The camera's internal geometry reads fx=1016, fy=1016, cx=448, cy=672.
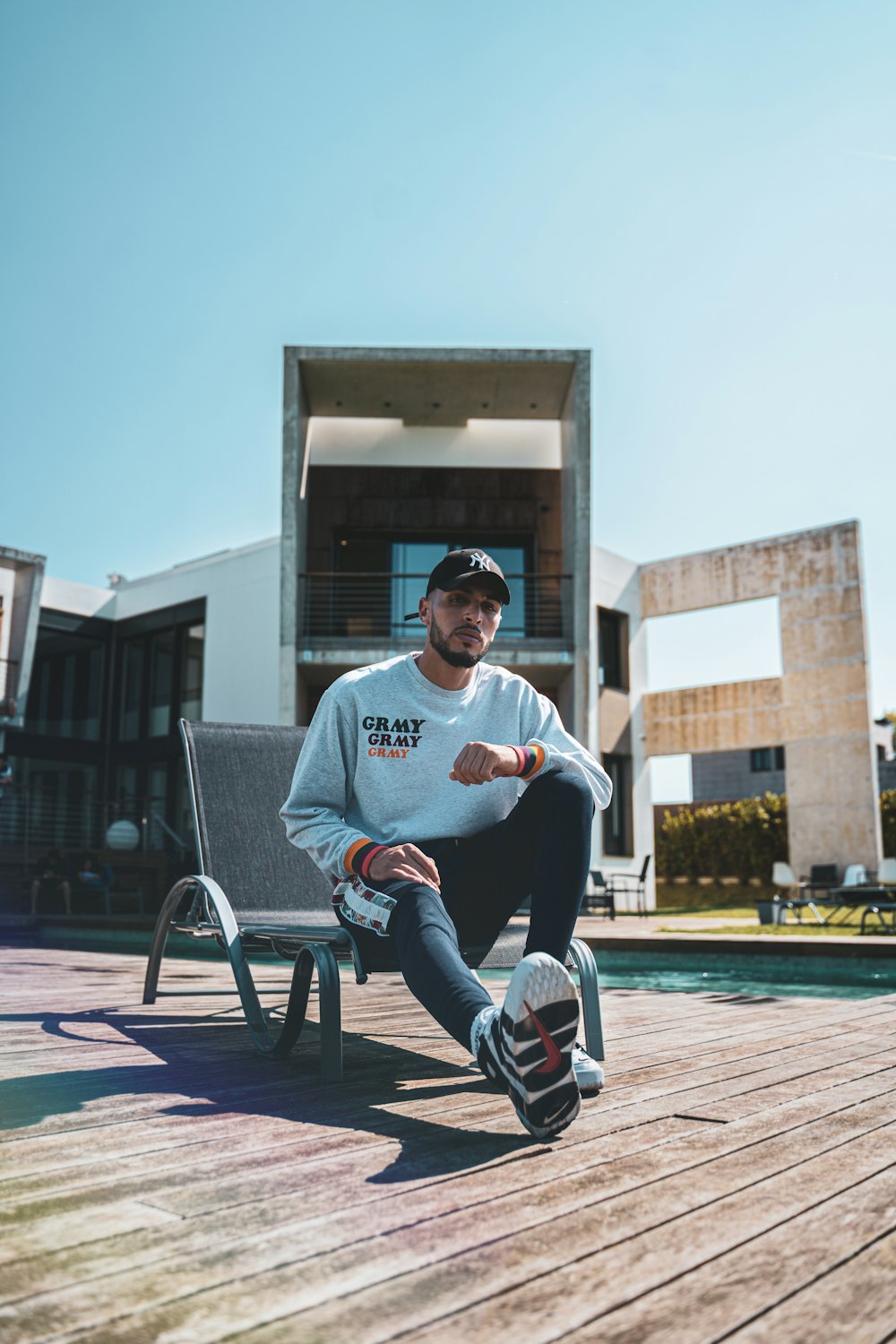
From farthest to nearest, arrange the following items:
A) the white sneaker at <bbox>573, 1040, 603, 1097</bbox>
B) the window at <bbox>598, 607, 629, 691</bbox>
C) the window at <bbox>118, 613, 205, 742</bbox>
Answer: the window at <bbox>598, 607, 629, 691</bbox> < the window at <bbox>118, 613, 205, 742</bbox> < the white sneaker at <bbox>573, 1040, 603, 1097</bbox>

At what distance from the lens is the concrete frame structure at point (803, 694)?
18.0 meters

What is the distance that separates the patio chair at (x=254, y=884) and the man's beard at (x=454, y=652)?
0.60 meters

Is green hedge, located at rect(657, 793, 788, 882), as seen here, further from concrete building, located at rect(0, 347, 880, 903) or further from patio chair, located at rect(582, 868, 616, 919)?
patio chair, located at rect(582, 868, 616, 919)

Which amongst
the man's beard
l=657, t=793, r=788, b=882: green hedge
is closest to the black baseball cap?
the man's beard

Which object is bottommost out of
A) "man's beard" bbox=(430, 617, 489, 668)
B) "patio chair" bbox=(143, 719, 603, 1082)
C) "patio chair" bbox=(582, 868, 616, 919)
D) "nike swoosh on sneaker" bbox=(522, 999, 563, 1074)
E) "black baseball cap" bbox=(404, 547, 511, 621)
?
"patio chair" bbox=(582, 868, 616, 919)

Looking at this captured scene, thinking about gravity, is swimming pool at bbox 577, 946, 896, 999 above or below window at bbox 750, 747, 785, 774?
below

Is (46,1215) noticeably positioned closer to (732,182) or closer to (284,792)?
(284,792)

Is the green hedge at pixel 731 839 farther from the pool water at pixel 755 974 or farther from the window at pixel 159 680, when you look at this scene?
the pool water at pixel 755 974

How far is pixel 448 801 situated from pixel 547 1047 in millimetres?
863

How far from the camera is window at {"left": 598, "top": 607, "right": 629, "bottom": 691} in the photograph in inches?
715

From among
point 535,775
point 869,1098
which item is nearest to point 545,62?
point 535,775

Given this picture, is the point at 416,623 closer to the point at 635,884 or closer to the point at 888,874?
the point at 635,884

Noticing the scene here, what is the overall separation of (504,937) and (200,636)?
16.0 metres

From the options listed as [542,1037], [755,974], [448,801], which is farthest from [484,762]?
[755,974]
